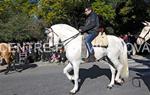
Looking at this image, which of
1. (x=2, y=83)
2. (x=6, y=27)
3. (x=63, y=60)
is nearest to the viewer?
(x=2, y=83)

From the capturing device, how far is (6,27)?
2602 cm

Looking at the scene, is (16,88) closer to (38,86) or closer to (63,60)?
(38,86)

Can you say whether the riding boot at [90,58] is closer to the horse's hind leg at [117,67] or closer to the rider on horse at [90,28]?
the rider on horse at [90,28]

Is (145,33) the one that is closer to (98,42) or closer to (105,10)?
(98,42)

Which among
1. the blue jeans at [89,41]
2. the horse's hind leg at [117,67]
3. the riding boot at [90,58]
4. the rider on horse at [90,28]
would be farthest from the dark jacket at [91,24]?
the horse's hind leg at [117,67]

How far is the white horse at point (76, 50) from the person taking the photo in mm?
11828

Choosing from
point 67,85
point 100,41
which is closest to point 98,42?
point 100,41

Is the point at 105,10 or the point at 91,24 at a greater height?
the point at 105,10

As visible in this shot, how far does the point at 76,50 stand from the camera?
1184cm

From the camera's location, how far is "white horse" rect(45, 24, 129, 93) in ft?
38.8

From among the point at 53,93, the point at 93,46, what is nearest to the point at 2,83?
the point at 53,93

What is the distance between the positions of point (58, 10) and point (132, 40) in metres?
6.17

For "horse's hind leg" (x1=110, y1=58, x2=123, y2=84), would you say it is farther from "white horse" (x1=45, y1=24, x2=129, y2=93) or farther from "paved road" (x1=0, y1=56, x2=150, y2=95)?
"paved road" (x1=0, y1=56, x2=150, y2=95)

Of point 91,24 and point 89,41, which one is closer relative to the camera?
point 91,24
